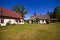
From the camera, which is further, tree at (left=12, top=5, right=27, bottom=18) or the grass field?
tree at (left=12, top=5, right=27, bottom=18)

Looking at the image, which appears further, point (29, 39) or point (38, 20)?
point (38, 20)

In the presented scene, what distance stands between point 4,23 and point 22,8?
36.4 meters

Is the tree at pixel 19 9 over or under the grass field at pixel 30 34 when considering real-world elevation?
over

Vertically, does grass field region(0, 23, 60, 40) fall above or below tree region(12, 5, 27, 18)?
below

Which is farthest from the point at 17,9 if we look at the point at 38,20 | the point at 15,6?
the point at 38,20

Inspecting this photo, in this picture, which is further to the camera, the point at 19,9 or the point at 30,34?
the point at 19,9

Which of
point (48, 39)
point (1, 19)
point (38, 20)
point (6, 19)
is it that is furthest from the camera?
point (38, 20)

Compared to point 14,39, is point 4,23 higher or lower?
higher

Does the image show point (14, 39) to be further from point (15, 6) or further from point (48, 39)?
point (15, 6)

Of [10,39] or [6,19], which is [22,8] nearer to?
[6,19]

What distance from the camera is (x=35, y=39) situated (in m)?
11.5

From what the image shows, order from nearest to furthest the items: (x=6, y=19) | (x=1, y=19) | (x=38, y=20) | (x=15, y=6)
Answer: (x=1, y=19), (x=6, y=19), (x=38, y=20), (x=15, y=6)

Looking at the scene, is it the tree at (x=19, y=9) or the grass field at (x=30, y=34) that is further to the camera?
the tree at (x=19, y=9)

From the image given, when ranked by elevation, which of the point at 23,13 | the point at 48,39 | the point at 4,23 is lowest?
the point at 48,39
